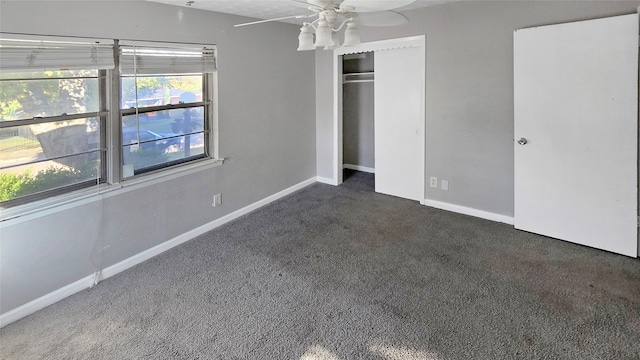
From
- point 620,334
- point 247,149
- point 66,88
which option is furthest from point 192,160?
point 620,334

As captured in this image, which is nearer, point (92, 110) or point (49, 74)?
point (49, 74)

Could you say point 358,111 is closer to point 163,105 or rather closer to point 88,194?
point 163,105

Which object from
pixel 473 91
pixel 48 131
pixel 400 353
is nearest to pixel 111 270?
pixel 48 131

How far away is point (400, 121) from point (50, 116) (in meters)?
3.44

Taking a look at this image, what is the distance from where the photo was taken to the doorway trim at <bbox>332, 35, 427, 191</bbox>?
13.4 ft

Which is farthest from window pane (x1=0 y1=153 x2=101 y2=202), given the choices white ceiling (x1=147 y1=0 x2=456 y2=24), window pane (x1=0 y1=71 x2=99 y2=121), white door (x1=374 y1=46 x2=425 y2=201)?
white door (x1=374 y1=46 x2=425 y2=201)

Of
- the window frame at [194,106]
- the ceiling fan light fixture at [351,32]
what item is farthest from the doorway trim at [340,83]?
the ceiling fan light fixture at [351,32]

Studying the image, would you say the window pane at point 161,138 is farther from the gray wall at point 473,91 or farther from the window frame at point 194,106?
the gray wall at point 473,91

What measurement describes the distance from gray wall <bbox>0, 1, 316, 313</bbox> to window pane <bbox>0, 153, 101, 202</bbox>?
7.2 inches

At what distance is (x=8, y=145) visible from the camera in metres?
2.30

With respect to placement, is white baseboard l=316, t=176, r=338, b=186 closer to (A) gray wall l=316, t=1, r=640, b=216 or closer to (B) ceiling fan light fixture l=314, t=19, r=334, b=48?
(A) gray wall l=316, t=1, r=640, b=216

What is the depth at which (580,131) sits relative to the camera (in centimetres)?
305

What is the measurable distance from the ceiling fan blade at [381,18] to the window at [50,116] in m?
1.85

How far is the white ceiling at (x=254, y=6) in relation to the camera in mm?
3078
